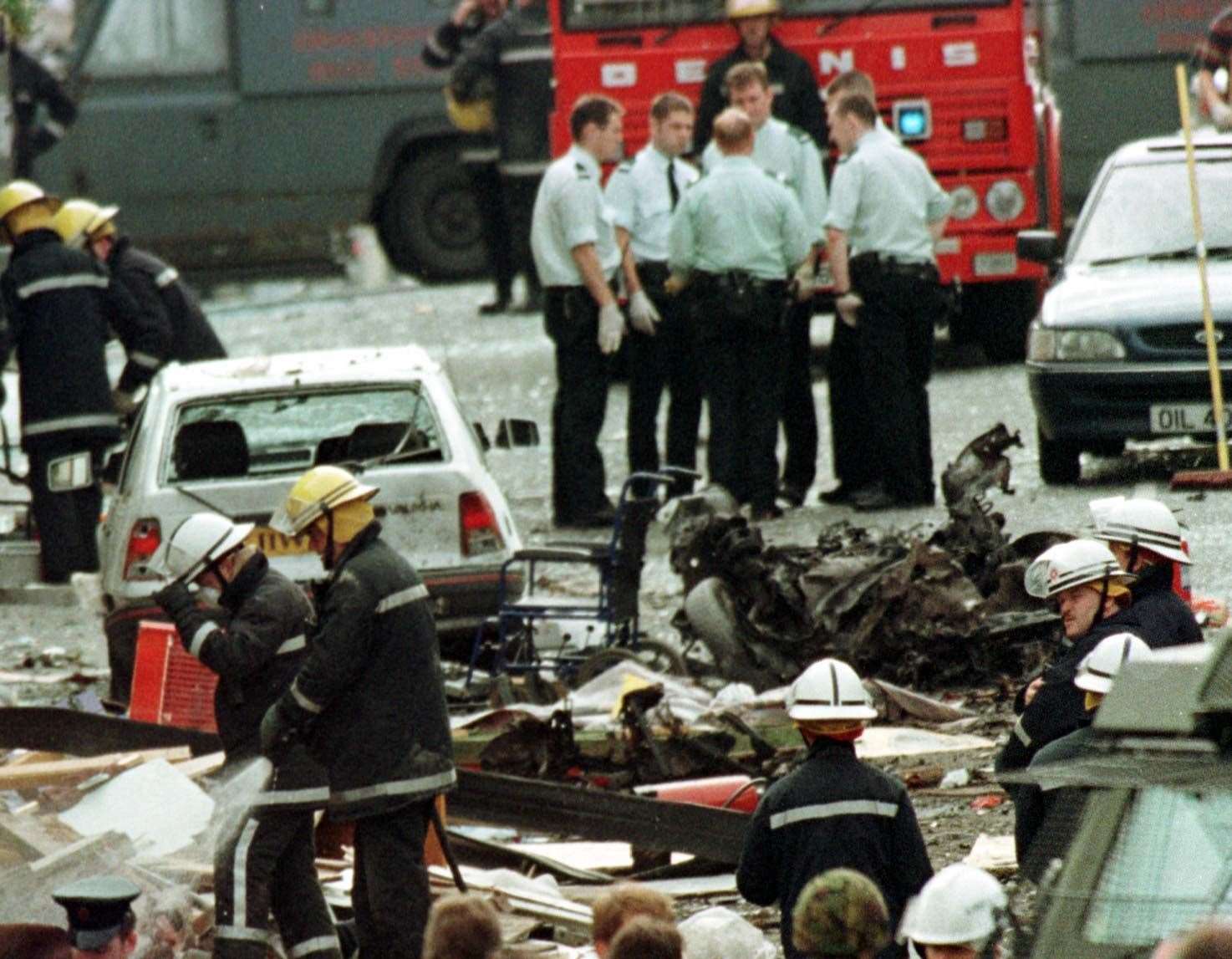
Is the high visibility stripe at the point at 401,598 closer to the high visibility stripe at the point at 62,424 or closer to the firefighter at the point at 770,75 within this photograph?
the high visibility stripe at the point at 62,424

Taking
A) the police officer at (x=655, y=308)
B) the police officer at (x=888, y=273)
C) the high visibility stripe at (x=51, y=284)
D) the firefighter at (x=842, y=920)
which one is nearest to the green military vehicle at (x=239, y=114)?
the police officer at (x=655, y=308)

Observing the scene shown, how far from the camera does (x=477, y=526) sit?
1147cm

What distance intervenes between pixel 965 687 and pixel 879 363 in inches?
117

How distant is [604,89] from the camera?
16.9 m

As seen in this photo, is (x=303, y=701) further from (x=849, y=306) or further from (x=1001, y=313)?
(x=1001, y=313)

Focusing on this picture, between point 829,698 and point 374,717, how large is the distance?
1.68 metres

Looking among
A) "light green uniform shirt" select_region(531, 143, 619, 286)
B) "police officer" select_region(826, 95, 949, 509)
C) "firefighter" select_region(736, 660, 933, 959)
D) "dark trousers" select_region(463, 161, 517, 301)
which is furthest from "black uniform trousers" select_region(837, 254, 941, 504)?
"dark trousers" select_region(463, 161, 517, 301)

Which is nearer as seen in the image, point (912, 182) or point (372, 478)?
point (372, 478)

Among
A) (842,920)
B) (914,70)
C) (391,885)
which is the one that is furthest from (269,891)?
(914,70)

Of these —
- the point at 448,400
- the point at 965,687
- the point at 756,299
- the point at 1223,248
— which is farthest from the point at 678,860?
the point at 1223,248

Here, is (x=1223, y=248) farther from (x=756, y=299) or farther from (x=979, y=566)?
(x=979, y=566)

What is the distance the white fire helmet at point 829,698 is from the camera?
22.7 feet

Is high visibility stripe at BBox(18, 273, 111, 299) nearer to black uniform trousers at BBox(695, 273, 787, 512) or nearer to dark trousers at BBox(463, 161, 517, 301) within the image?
black uniform trousers at BBox(695, 273, 787, 512)

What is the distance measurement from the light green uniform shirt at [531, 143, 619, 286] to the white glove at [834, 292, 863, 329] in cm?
120
